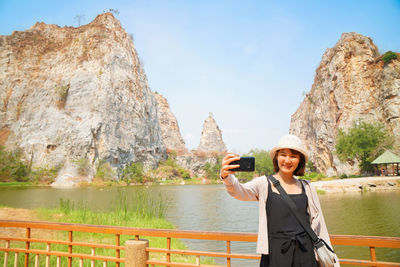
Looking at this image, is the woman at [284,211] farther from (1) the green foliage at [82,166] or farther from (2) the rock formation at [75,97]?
(1) the green foliage at [82,166]

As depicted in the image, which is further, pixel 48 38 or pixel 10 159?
pixel 48 38

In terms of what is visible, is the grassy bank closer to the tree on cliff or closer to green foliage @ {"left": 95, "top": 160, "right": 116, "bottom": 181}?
the tree on cliff

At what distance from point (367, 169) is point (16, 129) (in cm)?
4119

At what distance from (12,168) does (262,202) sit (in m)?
36.0

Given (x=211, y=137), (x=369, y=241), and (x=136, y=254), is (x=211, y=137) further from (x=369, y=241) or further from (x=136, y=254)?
(x=369, y=241)

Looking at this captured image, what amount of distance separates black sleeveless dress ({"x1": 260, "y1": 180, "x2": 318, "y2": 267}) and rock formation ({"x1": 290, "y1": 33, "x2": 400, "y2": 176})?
102 feet

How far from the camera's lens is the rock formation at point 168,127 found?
7125 centimetres

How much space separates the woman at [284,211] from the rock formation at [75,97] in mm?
33764

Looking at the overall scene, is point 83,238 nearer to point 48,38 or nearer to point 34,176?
point 34,176

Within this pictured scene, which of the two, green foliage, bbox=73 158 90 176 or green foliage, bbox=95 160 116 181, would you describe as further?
green foliage, bbox=95 160 116 181

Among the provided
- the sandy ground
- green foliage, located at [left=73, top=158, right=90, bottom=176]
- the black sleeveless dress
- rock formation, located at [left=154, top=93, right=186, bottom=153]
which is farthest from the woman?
rock formation, located at [left=154, top=93, right=186, bottom=153]

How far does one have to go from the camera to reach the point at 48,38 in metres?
43.5

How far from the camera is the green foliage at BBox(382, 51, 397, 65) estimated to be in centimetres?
2976

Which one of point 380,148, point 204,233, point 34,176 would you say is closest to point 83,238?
point 204,233
